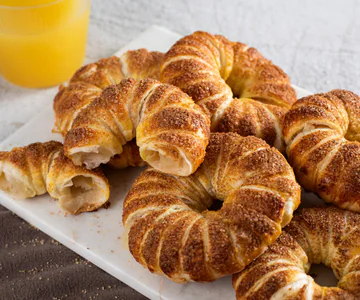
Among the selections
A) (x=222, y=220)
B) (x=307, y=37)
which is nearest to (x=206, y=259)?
(x=222, y=220)

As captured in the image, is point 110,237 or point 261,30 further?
point 261,30

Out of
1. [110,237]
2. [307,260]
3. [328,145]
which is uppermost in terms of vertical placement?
[328,145]

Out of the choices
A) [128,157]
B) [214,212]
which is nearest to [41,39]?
[128,157]

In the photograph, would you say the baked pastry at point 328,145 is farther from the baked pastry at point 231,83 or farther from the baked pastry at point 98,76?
the baked pastry at point 98,76

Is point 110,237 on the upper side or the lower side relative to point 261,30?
lower

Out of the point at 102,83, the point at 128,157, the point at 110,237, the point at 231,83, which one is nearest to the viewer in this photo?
the point at 110,237

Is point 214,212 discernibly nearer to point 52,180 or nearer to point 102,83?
point 52,180

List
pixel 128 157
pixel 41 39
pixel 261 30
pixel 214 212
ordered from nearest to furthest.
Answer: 1. pixel 214 212
2. pixel 128 157
3. pixel 41 39
4. pixel 261 30
